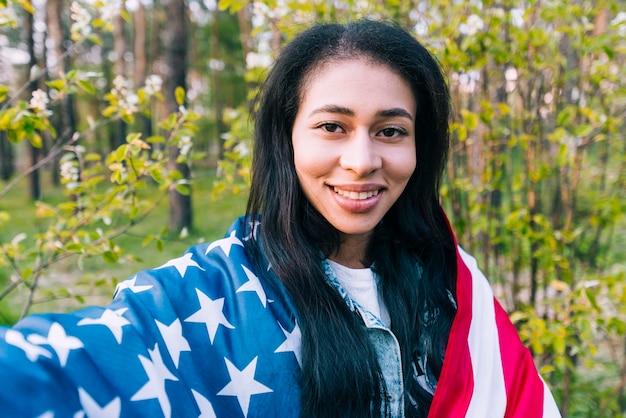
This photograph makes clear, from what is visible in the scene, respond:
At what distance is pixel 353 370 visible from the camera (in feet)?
4.09

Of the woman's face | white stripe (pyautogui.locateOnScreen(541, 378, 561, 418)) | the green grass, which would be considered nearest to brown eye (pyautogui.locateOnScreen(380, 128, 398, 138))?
the woman's face

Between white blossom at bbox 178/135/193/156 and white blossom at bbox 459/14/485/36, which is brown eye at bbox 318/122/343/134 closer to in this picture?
white blossom at bbox 178/135/193/156

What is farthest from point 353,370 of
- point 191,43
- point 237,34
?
point 191,43

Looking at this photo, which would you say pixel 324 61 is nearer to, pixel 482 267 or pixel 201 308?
pixel 201 308

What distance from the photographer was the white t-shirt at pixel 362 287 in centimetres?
145

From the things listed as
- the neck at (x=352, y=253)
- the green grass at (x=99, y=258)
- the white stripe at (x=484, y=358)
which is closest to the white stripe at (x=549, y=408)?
the white stripe at (x=484, y=358)

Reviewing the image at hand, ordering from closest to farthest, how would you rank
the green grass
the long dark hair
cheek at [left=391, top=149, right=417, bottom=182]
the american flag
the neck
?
the american flag, the long dark hair, cheek at [left=391, top=149, right=417, bottom=182], the neck, the green grass

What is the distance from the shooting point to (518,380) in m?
1.48

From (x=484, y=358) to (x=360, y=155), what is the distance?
0.74 meters

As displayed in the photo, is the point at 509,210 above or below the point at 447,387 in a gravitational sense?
above

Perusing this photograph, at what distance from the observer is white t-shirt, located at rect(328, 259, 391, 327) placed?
145 centimetres

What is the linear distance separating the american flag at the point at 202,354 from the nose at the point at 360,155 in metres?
0.38

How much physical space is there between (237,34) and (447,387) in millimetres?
17168

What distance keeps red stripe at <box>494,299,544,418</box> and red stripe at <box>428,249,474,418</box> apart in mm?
145
